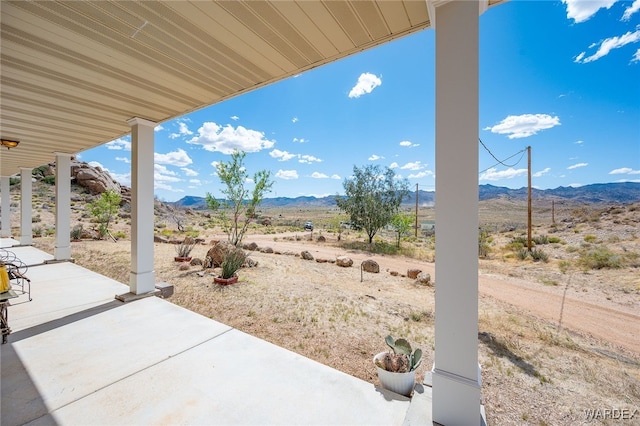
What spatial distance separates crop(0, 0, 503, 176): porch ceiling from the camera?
172cm

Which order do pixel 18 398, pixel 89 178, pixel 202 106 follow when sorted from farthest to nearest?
1. pixel 89 178
2. pixel 202 106
3. pixel 18 398

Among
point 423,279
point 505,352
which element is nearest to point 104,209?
point 423,279

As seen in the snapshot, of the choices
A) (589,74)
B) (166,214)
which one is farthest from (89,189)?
(589,74)

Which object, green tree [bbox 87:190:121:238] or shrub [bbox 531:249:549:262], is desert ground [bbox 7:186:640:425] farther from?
green tree [bbox 87:190:121:238]

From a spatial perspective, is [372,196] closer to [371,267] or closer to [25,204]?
[371,267]

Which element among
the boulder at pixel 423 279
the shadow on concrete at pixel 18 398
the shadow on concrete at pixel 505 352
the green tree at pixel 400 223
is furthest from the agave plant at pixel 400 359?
the green tree at pixel 400 223

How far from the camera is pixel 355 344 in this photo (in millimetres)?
3123

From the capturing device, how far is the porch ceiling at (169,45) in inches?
67.9

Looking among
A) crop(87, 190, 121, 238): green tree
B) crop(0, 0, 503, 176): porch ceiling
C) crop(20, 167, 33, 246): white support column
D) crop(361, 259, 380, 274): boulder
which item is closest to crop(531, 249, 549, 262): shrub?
crop(361, 259, 380, 274): boulder

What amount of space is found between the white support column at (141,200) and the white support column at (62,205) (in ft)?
12.7

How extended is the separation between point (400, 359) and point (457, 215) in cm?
140

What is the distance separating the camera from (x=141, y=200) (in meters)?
3.99

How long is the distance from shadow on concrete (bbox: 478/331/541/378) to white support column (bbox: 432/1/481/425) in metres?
2.02

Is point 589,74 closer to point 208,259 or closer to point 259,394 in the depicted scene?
point 259,394
